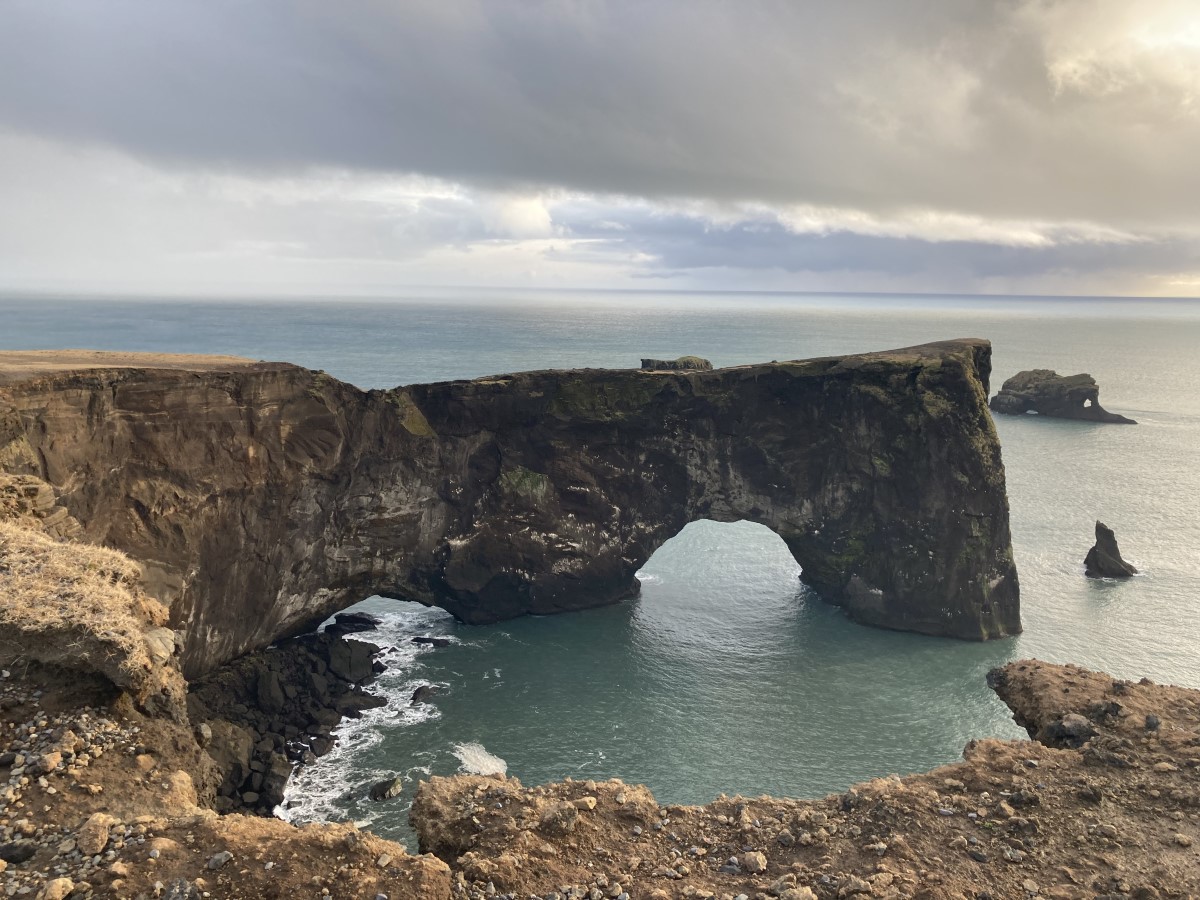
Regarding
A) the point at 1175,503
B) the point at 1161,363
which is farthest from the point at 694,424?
the point at 1161,363

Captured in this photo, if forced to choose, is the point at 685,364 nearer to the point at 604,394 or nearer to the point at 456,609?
the point at 604,394

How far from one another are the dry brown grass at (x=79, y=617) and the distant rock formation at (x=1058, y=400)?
4545 inches

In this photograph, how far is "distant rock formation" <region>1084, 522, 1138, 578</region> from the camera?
47344 mm

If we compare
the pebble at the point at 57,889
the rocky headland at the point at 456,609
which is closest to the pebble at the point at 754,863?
the rocky headland at the point at 456,609

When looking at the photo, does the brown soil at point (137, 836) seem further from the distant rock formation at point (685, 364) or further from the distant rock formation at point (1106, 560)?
the distant rock formation at point (1106, 560)

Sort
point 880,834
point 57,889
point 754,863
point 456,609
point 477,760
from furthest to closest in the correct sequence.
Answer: point 456,609, point 477,760, point 880,834, point 754,863, point 57,889

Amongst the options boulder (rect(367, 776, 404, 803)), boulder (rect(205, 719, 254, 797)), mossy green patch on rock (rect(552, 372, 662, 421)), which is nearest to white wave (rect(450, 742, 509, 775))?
boulder (rect(367, 776, 404, 803))

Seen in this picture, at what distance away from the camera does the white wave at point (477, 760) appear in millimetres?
28823

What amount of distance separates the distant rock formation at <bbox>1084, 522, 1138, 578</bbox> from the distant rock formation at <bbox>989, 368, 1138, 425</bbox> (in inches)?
2691

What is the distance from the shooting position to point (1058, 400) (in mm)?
107750

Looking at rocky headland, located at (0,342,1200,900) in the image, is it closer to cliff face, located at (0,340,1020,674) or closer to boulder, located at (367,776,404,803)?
cliff face, located at (0,340,1020,674)

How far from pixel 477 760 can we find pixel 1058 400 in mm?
105543

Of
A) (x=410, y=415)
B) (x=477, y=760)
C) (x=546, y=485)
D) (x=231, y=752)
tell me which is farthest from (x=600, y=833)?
(x=546, y=485)

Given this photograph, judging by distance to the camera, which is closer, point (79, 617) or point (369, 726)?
point (79, 617)
